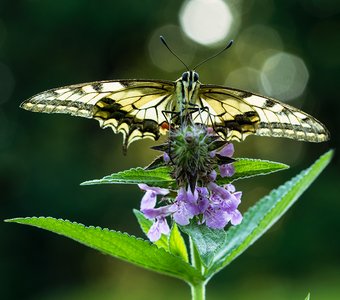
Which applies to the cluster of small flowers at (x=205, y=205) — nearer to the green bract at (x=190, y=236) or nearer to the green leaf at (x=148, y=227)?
the green bract at (x=190, y=236)

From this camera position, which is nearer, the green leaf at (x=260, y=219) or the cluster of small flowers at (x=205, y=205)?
the cluster of small flowers at (x=205, y=205)

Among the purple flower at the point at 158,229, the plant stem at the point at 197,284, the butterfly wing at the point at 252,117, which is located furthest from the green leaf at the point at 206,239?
the butterfly wing at the point at 252,117

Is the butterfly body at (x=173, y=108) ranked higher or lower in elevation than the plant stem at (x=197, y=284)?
higher

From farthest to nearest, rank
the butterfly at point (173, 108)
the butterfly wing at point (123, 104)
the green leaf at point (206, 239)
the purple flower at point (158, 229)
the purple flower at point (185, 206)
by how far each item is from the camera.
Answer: the butterfly wing at point (123, 104) < the butterfly at point (173, 108) < the purple flower at point (158, 229) < the purple flower at point (185, 206) < the green leaf at point (206, 239)

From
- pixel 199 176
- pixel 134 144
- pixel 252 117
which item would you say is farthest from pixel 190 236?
pixel 134 144

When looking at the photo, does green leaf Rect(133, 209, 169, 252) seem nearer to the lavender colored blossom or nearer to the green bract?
the green bract

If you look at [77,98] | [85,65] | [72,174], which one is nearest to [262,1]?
[85,65]
